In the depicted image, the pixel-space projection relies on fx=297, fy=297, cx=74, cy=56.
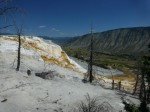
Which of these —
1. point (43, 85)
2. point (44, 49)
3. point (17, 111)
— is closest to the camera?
point (17, 111)

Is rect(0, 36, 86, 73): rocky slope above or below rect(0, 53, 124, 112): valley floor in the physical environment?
above

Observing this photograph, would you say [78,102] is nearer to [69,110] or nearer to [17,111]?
[69,110]

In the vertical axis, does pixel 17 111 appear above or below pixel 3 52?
below

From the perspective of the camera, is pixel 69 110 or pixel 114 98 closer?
pixel 69 110

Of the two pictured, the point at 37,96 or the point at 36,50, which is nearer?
the point at 37,96

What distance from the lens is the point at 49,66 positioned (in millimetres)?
68812

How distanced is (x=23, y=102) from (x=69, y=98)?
5.05 meters

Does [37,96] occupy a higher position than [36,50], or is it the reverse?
[36,50]

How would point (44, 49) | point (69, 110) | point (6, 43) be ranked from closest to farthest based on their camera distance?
1. point (69, 110)
2. point (6, 43)
3. point (44, 49)

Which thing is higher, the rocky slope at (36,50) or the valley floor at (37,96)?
the rocky slope at (36,50)

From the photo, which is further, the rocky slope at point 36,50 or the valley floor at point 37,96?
the rocky slope at point 36,50

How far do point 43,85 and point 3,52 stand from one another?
1384 inches

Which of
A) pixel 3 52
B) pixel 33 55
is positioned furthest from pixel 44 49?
pixel 3 52

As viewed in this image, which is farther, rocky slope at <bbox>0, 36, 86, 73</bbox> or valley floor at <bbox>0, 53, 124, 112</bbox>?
rocky slope at <bbox>0, 36, 86, 73</bbox>
